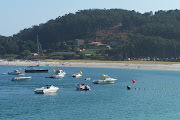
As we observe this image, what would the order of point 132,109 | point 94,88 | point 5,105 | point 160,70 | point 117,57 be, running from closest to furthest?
point 132,109
point 5,105
point 94,88
point 160,70
point 117,57

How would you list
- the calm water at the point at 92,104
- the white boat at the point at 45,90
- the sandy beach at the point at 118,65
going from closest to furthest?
1. the calm water at the point at 92,104
2. the white boat at the point at 45,90
3. the sandy beach at the point at 118,65

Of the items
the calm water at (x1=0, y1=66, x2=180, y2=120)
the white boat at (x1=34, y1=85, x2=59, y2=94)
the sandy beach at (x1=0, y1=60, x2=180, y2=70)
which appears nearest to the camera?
the calm water at (x1=0, y1=66, x2=180, y2=120)

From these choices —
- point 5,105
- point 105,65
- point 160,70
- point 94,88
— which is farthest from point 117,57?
point 5,105

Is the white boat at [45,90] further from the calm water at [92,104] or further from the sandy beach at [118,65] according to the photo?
the sandy beach at [118,65]

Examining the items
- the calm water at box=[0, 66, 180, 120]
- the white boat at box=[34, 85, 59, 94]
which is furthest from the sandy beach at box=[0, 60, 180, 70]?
the white boat at box=[34, 85, 59, 94]

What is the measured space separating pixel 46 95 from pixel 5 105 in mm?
13289

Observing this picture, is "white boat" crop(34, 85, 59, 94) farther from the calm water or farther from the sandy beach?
the sandy beach

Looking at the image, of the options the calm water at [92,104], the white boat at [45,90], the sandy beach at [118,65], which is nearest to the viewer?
the calm water at [92,104]

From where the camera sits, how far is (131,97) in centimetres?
7362

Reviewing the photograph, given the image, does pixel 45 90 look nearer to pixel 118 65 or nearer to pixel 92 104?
pixel 92 104

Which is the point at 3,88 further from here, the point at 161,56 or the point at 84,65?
the point at 161,56

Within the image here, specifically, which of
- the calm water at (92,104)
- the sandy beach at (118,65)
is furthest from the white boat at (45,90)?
the sandy beach at (118,65)

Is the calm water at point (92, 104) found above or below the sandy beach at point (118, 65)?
below

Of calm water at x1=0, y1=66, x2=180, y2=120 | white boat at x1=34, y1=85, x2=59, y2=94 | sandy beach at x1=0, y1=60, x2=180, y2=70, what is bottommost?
calm water at x1=0, y1=66, x2=180, y2=120
